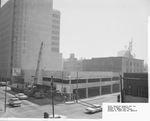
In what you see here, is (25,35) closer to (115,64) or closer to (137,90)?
(115,64)

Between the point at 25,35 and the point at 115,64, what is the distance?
2248 centimetres

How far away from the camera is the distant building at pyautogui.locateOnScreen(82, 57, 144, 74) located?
122ft

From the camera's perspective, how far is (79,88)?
22.6 m

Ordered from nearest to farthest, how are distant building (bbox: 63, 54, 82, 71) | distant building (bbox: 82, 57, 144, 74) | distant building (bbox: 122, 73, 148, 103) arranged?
distant building (bbox: 122, 73, 148, 103) < distant building (bbox: 82, 57, 144, 74) < distant building (bbox: 63, 54, 82, 71)

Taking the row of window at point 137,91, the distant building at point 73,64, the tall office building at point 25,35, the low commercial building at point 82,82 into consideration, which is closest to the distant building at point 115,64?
the low commercial building at point 82,82

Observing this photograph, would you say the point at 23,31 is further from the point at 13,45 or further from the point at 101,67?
the point at 101,67

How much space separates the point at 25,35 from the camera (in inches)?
1446

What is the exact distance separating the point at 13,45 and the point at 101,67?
897 inches

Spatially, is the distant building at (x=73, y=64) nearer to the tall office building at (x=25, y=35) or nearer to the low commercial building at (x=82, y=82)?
the tall office building at (x=25, y=35)

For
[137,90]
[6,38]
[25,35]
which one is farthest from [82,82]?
[6,38]

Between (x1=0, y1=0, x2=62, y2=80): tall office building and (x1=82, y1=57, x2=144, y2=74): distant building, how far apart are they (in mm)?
11101

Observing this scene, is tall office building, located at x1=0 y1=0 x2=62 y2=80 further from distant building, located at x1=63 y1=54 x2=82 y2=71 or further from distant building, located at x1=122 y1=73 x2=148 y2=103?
distant building, located at x1=122 y1=73 x2=148 y2=103

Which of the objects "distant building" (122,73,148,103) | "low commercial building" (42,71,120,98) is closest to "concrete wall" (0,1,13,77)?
"low commercial building" (42,71,120,98)

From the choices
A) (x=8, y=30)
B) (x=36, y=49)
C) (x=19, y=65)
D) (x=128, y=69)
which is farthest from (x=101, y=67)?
(x=8, y=30)
